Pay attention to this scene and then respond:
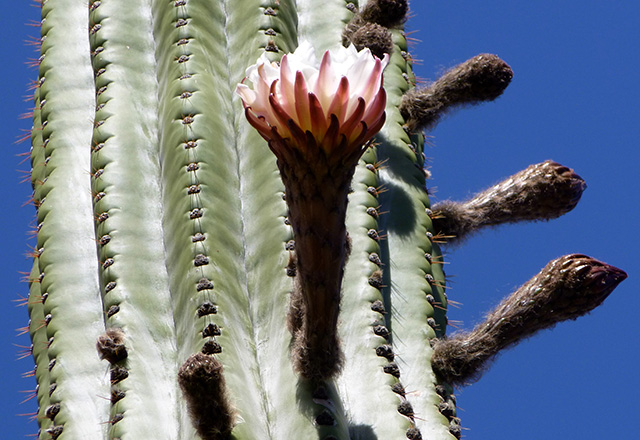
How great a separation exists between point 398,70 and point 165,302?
1836 mm

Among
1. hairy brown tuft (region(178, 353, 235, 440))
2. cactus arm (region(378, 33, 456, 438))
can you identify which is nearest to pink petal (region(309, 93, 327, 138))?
hairy brown tuft (region(178, 353, 235, 440))

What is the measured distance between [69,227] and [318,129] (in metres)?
1.73

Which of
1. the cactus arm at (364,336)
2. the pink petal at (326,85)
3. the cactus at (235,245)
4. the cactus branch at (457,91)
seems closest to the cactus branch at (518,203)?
the cactus at (235,245)

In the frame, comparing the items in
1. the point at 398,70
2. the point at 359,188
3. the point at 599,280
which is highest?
the point at 398,70

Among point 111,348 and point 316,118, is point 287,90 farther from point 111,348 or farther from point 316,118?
point 111,348

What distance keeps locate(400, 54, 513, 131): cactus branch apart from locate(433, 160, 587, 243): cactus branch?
1.32ft

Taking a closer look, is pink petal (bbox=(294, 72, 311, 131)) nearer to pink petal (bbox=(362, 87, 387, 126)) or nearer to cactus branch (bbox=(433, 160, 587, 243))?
pink petal (bbox=(362, 87, 387, 126))

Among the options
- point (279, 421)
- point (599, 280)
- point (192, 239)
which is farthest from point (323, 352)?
point (599, 280)

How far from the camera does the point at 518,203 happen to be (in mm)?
5688

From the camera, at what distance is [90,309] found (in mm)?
4965

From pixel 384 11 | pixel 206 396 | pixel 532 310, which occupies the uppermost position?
pixel 384 11

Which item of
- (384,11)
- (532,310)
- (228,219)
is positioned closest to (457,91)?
(384,11)

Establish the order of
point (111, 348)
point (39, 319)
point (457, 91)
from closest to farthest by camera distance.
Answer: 1. point (111, 348)
2. point (39, 319)
3. point (457, 91)

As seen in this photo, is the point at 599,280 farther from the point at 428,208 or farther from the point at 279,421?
the point at 279,421
